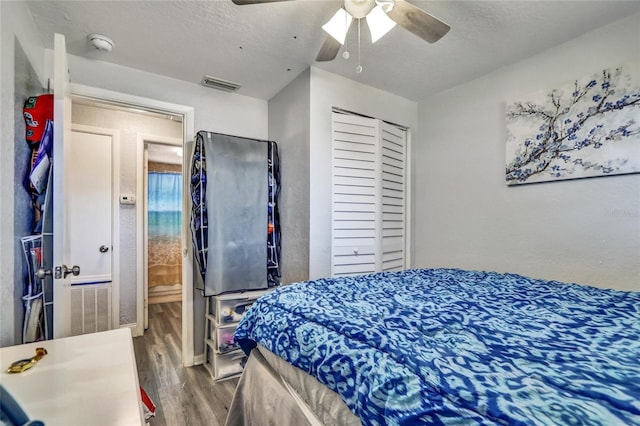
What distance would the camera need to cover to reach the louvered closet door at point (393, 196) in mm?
2674

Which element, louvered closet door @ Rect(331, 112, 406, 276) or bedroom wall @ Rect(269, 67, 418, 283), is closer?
bedroom wall @ Rect(269, 67, 418, 283)

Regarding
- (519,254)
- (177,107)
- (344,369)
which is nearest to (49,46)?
(177,107)

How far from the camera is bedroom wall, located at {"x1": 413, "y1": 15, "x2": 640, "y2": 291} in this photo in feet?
5.65

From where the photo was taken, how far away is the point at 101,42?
1871 millimetres

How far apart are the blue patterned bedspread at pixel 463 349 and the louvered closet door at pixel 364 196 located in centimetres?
98

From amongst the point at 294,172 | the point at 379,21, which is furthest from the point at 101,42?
the point at 379,21

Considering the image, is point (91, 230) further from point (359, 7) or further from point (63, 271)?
point (359, 7)

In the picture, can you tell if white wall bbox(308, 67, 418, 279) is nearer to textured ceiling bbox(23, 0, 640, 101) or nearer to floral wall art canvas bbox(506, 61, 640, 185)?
textured ceiling bbox(23, 0, 640, 101)

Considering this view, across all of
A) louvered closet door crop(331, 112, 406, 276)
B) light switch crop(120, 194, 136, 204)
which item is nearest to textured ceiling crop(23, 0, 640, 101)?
louvered closet door crop(331, 112, 406, 276)

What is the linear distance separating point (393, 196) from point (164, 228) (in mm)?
3362

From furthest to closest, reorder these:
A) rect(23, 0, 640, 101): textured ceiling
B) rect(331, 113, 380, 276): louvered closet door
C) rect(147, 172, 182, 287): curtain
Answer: rect(147, 172, 182, 287): curtain < rect(331, 113, 380, 276): louvered closet door < rect(23, 0, 640, 101): textured ceiling

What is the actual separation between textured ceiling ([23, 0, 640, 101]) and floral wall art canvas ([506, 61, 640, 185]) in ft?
1.17

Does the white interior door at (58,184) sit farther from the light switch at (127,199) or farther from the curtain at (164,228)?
the curtain at (164,228)

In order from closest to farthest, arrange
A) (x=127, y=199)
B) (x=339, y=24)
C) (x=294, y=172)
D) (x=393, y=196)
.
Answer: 1. (x=339, y=24)
2. (x=294, y=172)
3. (x=393, y=196)
4. (x=127, y=199)
